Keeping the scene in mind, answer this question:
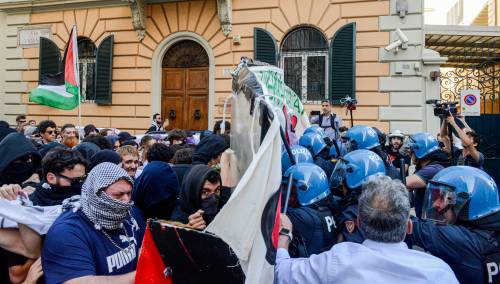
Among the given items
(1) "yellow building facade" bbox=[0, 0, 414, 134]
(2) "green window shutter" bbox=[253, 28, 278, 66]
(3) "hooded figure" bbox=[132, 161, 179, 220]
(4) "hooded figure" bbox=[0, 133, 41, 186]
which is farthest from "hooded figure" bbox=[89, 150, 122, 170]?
(2) "green window shutter" bbox=[253, 28, 278, 66]

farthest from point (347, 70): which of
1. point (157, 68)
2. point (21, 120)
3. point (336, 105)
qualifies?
point (21, 120)

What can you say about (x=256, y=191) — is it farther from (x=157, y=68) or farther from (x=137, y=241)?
(x=157, y=68)

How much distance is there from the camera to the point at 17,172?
3.61 meters

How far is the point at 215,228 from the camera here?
7.63 feet

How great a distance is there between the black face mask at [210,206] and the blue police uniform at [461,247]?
51.2 inches

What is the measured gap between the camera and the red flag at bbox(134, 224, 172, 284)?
2459 mm

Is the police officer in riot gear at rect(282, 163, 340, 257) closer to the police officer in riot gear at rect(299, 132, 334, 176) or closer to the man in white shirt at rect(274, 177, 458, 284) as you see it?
the man in white shirt at rect(274, 177, 458, 284)

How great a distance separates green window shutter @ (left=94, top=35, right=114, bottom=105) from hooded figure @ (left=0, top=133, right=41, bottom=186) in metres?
11.4

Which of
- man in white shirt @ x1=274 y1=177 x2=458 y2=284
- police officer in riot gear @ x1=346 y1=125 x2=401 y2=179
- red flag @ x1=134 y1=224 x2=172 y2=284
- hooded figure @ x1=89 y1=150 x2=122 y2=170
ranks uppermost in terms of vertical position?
police officer in riot gear @ x1=346 y1=125 x2=401 y2=179

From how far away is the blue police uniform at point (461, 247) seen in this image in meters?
2.72

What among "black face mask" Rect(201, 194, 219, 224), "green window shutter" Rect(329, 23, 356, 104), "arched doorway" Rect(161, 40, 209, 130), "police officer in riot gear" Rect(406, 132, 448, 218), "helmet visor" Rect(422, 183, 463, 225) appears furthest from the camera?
"arched doorway" Rect(161, 40, 209, 130)

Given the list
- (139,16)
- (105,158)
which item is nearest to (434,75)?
(139,16)

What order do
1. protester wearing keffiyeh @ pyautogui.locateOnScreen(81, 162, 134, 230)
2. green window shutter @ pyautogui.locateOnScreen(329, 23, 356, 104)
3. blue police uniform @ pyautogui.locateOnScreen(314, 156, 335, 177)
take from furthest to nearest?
green window shutter @ pyautogui.locateOnScreen(329, 23, 356, 104)
blue police uniform @ pyautogui.locateOnScreen(314, 156, 335, 177)
protester wearing keffiyeh @ pyautogui.locateOnScreen(81, 162, 134, 230)

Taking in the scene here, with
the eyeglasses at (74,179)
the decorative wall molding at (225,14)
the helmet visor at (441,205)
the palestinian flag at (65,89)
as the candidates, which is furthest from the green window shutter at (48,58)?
the helmet visor at (441,205)
